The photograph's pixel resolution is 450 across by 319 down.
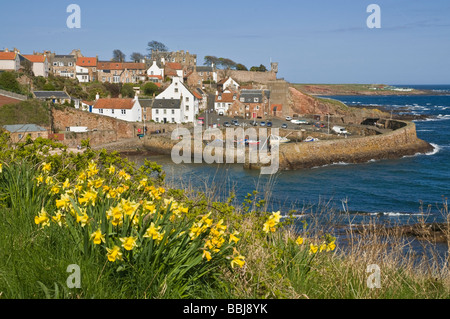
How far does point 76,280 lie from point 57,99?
50095 mm

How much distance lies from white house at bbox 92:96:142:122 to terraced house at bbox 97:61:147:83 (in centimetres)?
2377

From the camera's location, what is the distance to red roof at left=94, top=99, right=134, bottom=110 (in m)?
50.8

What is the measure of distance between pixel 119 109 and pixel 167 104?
238 inches

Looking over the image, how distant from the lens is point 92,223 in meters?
4.11

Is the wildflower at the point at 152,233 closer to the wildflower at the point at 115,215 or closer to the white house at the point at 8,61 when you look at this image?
the wildflower at the point at 115,215

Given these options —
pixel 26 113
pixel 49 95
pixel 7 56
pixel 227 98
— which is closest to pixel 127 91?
pixel 227 98

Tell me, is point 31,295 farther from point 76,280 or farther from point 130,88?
point 130,88

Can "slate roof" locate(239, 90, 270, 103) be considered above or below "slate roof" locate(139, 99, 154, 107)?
above

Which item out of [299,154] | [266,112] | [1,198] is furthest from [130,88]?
[1,198]

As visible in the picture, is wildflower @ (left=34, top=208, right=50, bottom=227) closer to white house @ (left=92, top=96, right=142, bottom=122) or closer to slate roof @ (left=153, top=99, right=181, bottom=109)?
white house @ (left=92, top=96, right=142, bottom=122)

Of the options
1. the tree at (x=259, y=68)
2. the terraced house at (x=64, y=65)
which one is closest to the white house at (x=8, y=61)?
the terraced house at (x=64, y=65)

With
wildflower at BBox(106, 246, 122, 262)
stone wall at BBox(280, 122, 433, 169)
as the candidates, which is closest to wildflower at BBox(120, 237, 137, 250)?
wildflower at BBox(106, 246, 122, 262)

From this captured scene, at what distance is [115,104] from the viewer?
51281mm

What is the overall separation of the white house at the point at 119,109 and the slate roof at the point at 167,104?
3.17 metres
